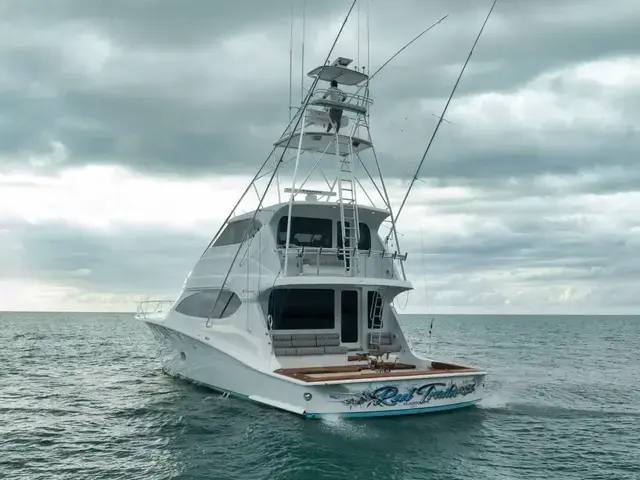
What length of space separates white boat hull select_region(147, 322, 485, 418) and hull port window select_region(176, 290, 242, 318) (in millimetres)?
971

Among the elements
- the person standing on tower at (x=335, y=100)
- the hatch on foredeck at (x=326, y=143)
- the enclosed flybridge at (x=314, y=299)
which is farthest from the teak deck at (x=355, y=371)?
the person standing on tower at (x=335, y=100)

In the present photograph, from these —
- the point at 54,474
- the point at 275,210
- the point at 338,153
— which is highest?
the point at 338,153

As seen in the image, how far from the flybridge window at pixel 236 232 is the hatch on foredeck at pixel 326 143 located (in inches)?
83.2

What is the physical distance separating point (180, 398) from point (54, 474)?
5.41 meters

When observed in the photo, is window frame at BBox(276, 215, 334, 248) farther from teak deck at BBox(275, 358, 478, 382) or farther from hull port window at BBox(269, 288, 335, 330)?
teak deck at BBox(275, 358, 478, 382)

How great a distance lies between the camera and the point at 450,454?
10.2 metres

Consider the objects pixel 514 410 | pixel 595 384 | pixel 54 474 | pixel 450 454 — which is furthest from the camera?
pixel 595 384

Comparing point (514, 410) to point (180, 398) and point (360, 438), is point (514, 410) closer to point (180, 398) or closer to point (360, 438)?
point (360, 438)

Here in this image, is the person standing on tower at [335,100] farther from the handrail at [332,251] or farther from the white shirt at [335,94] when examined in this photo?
the handrail at [332,251]

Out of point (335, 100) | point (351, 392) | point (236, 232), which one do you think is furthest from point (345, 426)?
point (335, 100)

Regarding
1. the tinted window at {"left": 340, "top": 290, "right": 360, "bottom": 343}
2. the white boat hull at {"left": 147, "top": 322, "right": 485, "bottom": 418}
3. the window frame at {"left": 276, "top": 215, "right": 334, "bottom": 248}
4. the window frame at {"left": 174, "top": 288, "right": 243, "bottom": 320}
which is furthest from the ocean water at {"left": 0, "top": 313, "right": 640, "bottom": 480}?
the window frame at {"left": 276, "top": 215, "right": 334, "bottom": 248}

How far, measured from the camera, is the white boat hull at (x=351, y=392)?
11.4m

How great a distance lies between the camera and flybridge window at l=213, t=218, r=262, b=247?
14727 mm

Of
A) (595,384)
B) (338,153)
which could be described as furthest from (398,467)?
(595,384)
